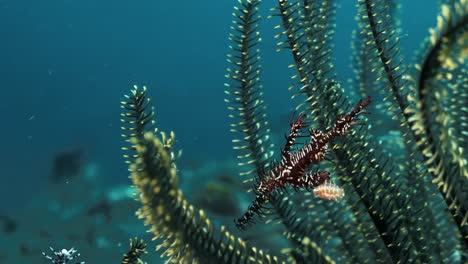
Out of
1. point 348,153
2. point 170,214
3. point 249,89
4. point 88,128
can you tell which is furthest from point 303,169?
point 88,128

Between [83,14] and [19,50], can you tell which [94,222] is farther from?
[83,14]

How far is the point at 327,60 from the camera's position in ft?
6.00

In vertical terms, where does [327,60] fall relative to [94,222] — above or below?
below

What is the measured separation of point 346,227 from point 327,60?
82cm

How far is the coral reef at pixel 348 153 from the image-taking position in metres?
0.93

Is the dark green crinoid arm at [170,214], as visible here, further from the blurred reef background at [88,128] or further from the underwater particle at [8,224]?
the underwater particle at [8,224]

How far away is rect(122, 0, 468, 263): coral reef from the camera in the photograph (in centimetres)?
93

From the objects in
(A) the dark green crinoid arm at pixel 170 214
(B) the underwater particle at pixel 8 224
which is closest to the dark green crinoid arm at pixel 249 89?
(A) the dark green crinoid arm at pixel 170 214

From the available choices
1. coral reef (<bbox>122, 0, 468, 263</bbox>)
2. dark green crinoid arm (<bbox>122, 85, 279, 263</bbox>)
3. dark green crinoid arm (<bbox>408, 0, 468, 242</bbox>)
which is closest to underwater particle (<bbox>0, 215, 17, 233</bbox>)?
coral reef (<bbox>122, 0, 468, 263</bbox>)

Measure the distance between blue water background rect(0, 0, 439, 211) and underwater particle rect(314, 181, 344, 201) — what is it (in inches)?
173

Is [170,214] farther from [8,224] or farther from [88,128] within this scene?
[8,224]

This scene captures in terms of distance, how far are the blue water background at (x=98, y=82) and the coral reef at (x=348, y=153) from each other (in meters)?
3.96

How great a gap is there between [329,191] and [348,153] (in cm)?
18

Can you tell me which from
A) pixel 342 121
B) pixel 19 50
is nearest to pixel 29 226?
pixel 19 50
